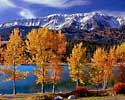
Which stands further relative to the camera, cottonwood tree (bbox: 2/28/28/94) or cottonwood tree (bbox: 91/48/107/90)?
cottonwood tree (bbox: 91/48/107/90)

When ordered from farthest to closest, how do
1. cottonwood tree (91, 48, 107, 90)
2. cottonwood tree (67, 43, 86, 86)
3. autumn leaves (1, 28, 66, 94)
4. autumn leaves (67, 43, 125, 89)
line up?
cottonwood tree (91, 48, 107, 90) → autumn leaves (67, 43, 125, 89) → cottonwood tree (67, 43, 86, 86) → autumn leaves (1, 28, 66, 94)

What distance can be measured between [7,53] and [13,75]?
191 inches

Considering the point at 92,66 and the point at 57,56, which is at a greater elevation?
the point at 57,56

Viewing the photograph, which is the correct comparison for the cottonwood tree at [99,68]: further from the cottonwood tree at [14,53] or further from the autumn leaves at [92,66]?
the cottonwood tree at [14,53]

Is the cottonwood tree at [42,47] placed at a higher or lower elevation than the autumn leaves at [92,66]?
higher

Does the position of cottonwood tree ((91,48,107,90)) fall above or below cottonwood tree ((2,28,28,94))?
below

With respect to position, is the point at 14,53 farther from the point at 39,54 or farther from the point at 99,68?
the point at 99,68

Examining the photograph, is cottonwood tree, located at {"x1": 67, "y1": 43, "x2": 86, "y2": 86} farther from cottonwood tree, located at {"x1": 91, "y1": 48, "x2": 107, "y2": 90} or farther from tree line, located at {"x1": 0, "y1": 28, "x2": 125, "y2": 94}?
cottonwood tree, located at {"x1": 91, "y1": 48, "x2": 107, "y2": 90}

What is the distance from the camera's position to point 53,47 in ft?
225

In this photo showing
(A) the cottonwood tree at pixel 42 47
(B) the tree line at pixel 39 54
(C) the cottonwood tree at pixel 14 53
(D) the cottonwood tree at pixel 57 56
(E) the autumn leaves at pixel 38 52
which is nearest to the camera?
(A) the cottonwood tree at pixel 42 47

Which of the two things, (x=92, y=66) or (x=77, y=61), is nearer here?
(x=77, y=61)

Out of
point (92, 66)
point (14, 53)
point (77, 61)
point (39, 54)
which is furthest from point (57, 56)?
point (92, 66)

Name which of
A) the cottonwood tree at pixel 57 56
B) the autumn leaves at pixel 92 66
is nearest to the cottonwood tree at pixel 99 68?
the autumn leaves at pixel 92 66

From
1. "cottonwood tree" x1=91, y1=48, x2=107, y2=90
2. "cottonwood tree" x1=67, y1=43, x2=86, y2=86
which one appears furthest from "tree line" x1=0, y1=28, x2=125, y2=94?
"cottonwood tree" x1=91, y1=48, x2=107, y2=90
